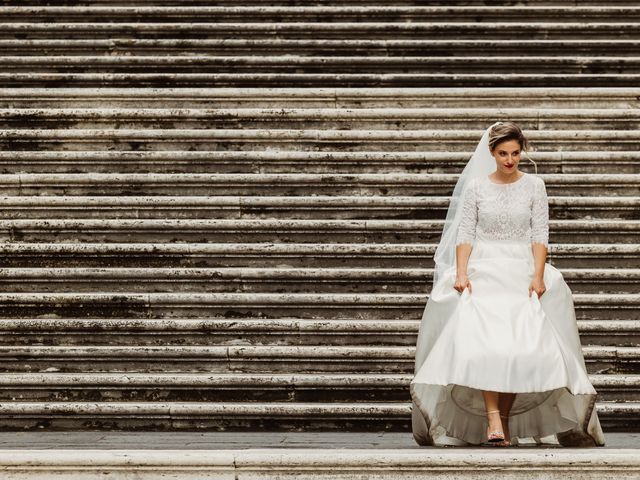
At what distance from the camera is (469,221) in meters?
5.18

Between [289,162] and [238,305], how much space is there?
163 cm

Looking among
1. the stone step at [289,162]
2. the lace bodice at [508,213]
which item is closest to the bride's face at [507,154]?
the lace bodice at [508,213]

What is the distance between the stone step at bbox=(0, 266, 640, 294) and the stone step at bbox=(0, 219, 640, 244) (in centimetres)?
39

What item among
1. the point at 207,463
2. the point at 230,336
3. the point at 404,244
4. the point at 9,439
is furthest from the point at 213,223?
the point at 207,463

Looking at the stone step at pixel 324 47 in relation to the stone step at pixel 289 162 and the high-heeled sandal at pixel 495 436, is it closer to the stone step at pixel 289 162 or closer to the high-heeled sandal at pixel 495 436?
the stone step at pixel 289 162

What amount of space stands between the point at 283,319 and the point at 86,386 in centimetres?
153

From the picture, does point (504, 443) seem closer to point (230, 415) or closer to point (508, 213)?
point (508, 213)

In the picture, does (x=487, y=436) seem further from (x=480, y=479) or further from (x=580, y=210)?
(x=580, y=210)

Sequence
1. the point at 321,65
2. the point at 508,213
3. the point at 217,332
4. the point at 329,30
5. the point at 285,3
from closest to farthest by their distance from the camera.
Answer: the point at 508,213 < the point at 217,332 < the point at 321,65 < the point at 329,30 < the point at 285,3

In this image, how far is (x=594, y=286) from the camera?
7.15 m

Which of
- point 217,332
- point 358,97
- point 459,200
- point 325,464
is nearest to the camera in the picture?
point 325,464

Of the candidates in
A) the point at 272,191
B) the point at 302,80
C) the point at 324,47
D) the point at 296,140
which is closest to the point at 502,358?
the point at 272,191

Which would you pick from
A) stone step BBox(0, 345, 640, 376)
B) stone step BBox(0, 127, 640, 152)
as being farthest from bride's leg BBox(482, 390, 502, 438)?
stone step BBox(0, 127, 640, 152)

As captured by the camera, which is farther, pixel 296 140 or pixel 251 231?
pixel 296 140
